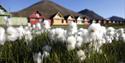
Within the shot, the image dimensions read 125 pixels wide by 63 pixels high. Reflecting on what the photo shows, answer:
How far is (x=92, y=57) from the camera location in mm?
4457

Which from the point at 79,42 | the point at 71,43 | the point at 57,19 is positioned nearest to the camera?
the point at 71,43

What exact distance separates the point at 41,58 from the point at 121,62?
1141 mm

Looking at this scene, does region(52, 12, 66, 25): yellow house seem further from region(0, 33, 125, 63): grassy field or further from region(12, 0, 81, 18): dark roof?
region(0, 33, 125, 63): grassy field

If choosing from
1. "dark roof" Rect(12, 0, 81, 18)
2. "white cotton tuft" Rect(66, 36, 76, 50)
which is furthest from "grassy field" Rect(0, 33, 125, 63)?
"dark roof" Rect(12, 0, 81, 18)

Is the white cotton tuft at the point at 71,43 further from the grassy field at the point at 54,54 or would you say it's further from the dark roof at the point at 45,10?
the dark roof at the point at 45,10

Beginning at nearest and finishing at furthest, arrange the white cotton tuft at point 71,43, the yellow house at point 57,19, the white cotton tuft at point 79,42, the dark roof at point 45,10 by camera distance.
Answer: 1. the white cotton tuft at point 71,43
2. the white cotton tuft at point 79,42
3. the yellow house at point 57,19
4. the dark roof at point 45,10

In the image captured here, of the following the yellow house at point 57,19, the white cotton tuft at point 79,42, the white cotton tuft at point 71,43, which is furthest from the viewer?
the yellow house at point 57,19

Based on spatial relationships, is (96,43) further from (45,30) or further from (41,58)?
(45,30)

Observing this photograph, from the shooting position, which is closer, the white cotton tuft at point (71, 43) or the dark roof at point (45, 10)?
the white cotton tuft at point (71, 43)

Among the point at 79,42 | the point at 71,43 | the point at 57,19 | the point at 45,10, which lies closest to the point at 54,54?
the point at 71,43

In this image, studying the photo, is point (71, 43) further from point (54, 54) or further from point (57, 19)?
point (57, 19)

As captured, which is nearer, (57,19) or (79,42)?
(79,42)

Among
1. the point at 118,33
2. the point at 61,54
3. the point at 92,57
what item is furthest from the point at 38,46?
the point at 118,33

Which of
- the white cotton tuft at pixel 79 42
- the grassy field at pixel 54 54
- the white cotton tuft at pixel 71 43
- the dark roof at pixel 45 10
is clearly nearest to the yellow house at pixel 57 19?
the dark roof at pixel 45 10
